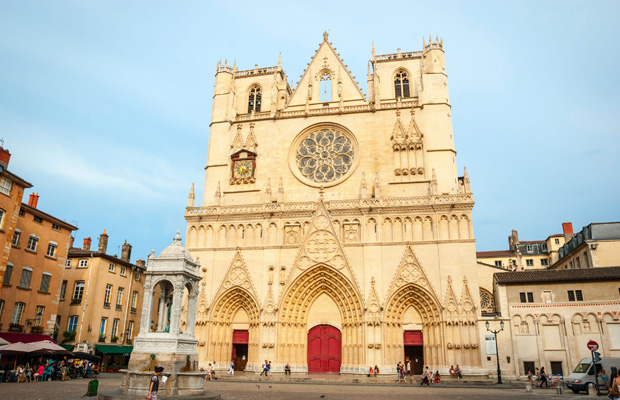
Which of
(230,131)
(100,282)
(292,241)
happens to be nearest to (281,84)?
(230,131)

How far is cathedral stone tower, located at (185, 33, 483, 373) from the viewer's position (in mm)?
29250

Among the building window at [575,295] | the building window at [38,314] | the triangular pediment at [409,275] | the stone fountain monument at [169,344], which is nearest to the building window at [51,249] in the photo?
the building window at [38,314]

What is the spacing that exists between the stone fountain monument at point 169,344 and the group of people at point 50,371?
10.7 meters

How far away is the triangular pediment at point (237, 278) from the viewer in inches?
1230

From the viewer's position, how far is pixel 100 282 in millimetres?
33875

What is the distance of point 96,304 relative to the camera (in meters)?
33.2

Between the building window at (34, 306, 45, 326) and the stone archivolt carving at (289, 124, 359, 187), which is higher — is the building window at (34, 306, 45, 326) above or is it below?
below

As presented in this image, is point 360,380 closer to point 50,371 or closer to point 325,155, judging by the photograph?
point 50,371

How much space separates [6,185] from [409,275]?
81.1 ft

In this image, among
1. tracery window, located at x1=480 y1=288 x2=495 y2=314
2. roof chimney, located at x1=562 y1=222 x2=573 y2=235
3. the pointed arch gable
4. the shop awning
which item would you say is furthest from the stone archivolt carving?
roof chimney, located at x1=562 y1=222 x2=573 y2=235

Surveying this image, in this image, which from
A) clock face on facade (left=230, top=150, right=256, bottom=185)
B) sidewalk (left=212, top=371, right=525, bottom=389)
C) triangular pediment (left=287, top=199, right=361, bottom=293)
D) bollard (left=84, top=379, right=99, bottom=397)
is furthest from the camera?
clock face on facade (left=230, top=150, right=256, bottom=185)

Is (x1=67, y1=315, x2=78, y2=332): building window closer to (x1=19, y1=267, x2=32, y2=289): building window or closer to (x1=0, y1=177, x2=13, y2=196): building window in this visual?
(x1=19, y1=267, x2=32, y2=289): building window

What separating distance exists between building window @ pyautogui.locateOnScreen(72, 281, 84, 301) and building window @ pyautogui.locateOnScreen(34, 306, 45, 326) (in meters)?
4.54

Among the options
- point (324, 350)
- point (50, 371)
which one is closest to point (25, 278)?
point (50, 371)
